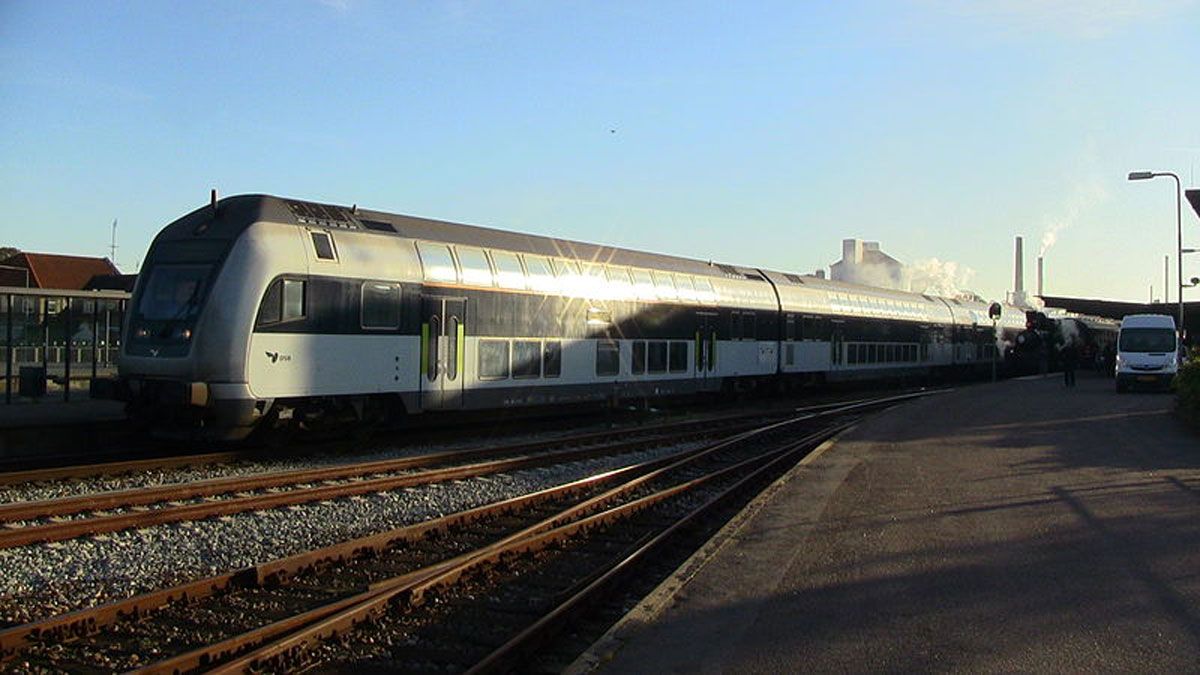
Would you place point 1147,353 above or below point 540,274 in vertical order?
below

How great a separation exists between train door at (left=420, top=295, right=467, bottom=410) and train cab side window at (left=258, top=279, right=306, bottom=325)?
7.68ft

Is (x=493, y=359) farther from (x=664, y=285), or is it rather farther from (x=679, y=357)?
(x=679, y=357)

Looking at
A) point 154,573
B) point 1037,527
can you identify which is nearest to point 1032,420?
point 1037,527

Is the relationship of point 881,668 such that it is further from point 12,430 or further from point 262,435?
point 12,430

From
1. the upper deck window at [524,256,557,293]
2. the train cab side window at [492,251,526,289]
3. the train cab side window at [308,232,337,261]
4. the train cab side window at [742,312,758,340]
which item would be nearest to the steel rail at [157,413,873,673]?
the train cab side window at [308,232,337,261]

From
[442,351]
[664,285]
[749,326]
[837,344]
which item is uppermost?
[664,285]

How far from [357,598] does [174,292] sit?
894 centimetres

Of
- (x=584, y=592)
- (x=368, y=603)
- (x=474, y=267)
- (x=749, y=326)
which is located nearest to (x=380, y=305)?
(x=474, y=267)

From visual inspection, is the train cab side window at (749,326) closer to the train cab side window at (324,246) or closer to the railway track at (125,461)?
the railway track at (125,461)

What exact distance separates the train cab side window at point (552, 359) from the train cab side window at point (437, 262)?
9.23 ft

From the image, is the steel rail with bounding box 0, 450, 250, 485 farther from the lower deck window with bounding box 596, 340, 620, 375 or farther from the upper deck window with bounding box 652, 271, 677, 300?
the upper deck window with bounding box 652, 271, 677, 300

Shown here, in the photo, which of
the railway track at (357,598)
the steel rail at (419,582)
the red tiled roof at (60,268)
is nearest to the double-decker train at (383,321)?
the railway track at (357,598)

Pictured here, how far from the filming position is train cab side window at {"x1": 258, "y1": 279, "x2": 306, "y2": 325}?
14109 mm

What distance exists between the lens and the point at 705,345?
82.2 feet
